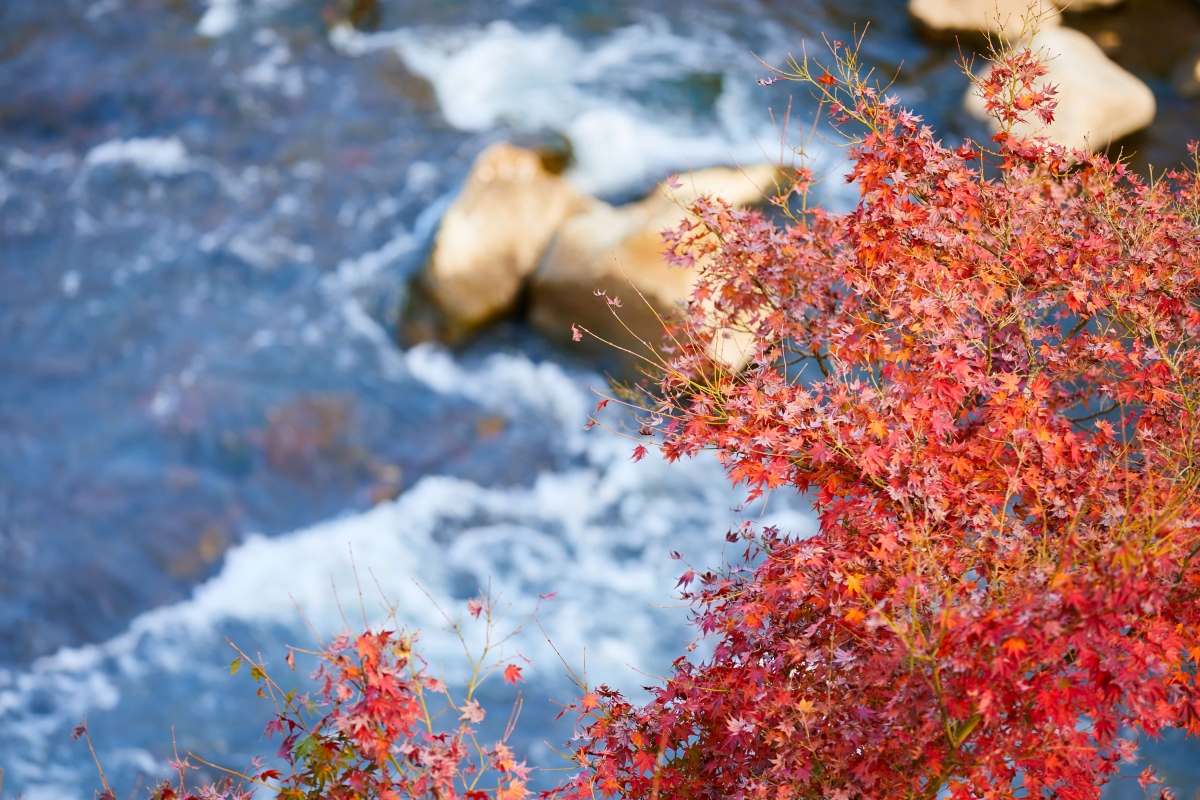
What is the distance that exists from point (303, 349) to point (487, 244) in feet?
7.33

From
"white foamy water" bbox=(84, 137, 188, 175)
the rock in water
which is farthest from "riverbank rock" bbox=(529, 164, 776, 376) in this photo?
"white foamy water" bbox=(84, 137, 188, 175)

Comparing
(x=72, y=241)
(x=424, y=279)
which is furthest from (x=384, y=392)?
(x=72, y=241)

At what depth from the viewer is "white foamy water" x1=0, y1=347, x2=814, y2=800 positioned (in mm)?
6988

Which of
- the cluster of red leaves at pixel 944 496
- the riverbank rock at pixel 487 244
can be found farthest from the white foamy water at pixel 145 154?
the cluster of red leaves at pixel 944 496

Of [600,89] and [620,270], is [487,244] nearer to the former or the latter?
[620,270]

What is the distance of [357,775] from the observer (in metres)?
2.95

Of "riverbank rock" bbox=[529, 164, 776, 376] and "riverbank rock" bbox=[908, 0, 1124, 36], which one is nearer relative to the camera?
"riverbank rock" bbox=[529, 164, 776, 376]

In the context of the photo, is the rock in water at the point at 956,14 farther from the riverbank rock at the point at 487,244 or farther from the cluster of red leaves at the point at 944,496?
the cluster of red leaves at the point at 944,496

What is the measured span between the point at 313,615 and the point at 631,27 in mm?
9526

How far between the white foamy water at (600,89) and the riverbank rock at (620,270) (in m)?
1.66

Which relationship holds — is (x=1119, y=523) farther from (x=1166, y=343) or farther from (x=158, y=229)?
(x=158, y=229)

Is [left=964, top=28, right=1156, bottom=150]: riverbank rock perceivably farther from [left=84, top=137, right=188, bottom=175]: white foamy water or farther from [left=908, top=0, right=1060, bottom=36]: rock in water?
[left=84, top=137, right=188, bottom=175]: white foamy water

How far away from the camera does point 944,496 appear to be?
333cm

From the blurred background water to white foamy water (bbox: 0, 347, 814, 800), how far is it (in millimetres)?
26
